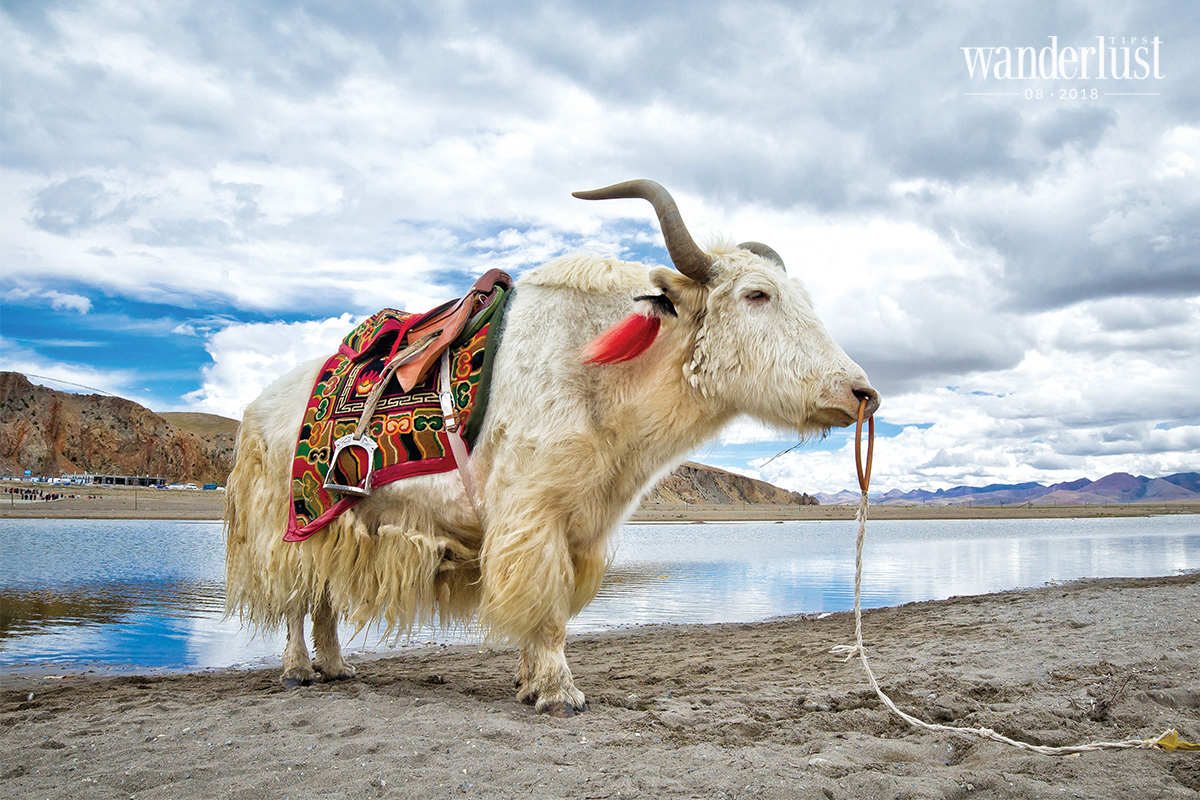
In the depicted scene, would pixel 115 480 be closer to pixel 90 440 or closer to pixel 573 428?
pixel 90 440

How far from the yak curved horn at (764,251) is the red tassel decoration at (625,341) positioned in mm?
827

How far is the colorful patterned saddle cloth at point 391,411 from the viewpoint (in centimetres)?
392

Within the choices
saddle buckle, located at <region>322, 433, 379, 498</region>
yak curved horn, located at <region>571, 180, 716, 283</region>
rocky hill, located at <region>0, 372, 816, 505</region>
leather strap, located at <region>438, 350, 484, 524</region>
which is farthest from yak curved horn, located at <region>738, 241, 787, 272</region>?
rocky hill, located at <region>0, 372, 816, 505</region>

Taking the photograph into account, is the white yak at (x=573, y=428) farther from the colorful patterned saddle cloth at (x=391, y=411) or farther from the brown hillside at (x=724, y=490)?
the brown hillside at (x=724, y=490)

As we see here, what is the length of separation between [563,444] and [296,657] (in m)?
2.36

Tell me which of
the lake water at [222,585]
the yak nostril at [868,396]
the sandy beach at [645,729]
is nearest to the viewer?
the sandy beach at [645,729]

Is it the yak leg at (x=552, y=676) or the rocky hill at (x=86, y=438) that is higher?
the rocky hill at (x=86, y=438)

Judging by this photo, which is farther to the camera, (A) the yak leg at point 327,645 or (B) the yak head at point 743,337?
(A) the yak leg at point 327,645

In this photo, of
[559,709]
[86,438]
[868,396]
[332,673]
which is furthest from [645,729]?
[86,438]

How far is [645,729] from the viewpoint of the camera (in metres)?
3.33

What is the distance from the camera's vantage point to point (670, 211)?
3.54 metres

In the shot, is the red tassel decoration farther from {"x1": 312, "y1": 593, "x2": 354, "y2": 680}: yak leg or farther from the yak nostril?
{"x1": 312, "y1": 593, "x2": 354, "y2": 680}: yak leg

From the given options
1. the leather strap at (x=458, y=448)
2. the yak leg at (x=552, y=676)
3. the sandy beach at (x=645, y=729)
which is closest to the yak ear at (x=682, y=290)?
the leather strap at (x=458, y=448)

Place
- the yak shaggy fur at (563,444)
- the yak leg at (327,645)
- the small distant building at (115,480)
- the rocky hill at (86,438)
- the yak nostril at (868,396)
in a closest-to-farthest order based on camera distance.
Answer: the yak nostril at (868,396) < the yak shaggy fur at (563,444) < the yak leg at (327,645) < the small distant building at (115,480) < the rocky hill at (86,438)
